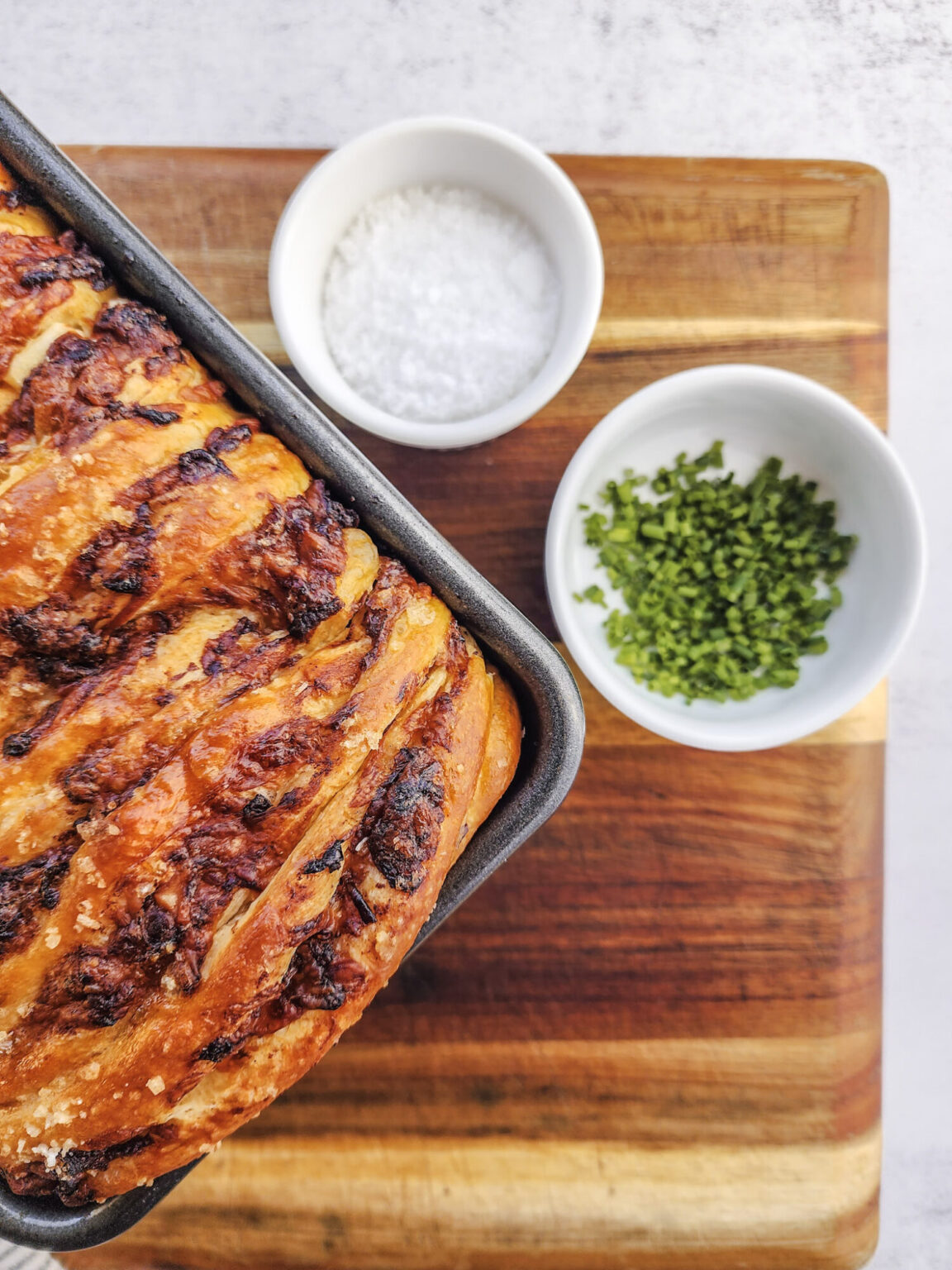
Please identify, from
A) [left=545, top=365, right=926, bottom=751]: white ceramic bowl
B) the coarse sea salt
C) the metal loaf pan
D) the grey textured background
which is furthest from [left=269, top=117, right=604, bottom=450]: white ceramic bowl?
the grey textured background

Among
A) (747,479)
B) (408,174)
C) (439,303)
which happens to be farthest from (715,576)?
(408,174)

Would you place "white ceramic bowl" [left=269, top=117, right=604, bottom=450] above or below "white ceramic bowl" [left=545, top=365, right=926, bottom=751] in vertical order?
above

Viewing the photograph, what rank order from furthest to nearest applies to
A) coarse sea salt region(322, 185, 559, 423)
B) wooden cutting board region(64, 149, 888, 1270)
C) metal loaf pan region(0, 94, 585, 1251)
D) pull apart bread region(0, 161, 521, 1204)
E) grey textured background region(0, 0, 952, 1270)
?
grey textured background region(0, 0, 952, 1270), wooden cutting board region(64, 149, 888, 1270), coarse sea salt region(322, 185, 559, 423), metal loaf pan region(0, 94, 585, 1251), pull apart bread region(0, 161, 521, 1204)

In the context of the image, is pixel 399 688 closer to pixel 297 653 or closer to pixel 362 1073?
pixel 297 653

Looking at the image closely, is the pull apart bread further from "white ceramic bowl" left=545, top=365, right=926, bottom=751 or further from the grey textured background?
the grey textured background

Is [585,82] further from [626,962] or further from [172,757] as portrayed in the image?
[626,962]
